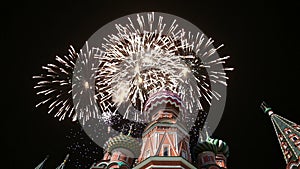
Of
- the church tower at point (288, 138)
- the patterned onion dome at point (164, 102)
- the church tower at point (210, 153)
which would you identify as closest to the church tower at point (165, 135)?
the patterned onion dome at point (164, 102)

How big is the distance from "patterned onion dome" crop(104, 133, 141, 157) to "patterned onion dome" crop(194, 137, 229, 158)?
6.38m

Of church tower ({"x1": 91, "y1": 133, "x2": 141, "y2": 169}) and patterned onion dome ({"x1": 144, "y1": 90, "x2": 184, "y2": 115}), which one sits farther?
church tower ({"x1": 91, "y1": 133, "x2": 141, "y2": 169})

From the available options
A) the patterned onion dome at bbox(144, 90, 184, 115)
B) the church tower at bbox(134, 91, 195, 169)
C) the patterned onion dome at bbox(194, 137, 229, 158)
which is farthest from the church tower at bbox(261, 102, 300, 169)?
the patterned onion dome at bbox(144, 90, 184, 115)

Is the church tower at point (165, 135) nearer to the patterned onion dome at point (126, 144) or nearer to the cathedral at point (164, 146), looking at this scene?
the cathedral at point (164, 146)

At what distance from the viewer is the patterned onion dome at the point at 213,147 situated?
105ft

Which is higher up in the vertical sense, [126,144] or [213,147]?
[126,144]

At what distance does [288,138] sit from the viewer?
32.1 m

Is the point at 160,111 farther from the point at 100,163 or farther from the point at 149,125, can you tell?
the point at 100,163

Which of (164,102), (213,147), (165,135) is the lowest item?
(165,135)

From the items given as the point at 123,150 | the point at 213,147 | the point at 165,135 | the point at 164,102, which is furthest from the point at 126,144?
the point at 213,147

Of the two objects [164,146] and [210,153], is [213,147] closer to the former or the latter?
[210,153]

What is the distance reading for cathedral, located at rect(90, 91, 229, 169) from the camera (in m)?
24.0

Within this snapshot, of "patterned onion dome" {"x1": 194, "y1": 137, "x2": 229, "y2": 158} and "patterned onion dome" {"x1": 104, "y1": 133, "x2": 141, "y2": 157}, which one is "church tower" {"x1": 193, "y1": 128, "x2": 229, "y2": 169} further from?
"patterned onion dome" {"x1": 104, "y1": 133, "x2": 141, "y2": 157}

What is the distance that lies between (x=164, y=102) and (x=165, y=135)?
177 inches
